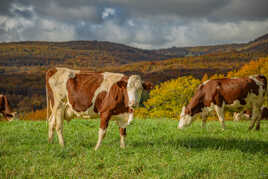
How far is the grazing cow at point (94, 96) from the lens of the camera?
7773 millimetres

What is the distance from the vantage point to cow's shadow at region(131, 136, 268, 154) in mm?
Result: 8453

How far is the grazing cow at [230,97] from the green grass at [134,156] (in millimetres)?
2877

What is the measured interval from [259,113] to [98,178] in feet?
34.2

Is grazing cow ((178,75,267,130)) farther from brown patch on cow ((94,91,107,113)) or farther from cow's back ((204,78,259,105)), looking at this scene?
brown patch on cow ((94,91,107,113))

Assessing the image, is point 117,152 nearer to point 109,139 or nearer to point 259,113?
point 109,139

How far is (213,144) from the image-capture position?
29.7 feet

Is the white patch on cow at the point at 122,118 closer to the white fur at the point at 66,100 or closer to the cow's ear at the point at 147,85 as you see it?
the white fur at the point at 66,100

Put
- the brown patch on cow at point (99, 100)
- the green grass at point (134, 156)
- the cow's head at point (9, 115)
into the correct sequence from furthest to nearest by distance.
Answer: the cow's head at point (9, 115), the brown patch on cow at point (99, 100), the green grass at point (134, 156)

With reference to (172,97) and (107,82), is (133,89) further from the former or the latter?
(172,97)

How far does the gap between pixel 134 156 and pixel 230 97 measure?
7.80 metres

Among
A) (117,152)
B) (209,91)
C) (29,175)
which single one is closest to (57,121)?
(117,152)

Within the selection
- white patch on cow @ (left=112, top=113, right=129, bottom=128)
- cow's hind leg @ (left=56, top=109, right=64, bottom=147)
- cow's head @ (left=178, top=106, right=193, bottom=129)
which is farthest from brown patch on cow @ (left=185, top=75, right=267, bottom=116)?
cow's hind leg @ (left=56, top=109, right=64, bottom=147)

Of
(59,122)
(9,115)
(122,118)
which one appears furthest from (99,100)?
(9,115)

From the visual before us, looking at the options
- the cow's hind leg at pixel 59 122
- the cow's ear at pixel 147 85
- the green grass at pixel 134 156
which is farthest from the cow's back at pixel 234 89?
the cow's hind leg at pixel 59 122
